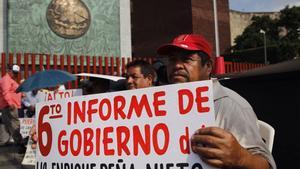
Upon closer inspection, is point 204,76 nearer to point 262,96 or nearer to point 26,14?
point 262,96

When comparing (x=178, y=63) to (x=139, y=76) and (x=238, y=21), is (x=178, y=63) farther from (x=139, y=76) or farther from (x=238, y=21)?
(x=238, y=21)

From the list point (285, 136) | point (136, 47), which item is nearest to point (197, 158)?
point (285, 136)

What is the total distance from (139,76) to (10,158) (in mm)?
4331

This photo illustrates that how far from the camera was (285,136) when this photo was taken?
3176 mm

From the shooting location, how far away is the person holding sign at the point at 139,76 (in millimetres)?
4125

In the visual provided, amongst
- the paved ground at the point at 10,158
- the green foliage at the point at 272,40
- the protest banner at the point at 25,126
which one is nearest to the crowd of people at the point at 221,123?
the paved ground at the point at 10,158

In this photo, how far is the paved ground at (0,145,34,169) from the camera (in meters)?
7.06

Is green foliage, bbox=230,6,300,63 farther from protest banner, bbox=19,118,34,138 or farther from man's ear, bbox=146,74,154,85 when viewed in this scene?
man's ear, bbox=146,74,154,85

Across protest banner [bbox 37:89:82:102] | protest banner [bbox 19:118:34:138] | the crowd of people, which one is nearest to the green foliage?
protest banner [bbox 19:118:34:138]

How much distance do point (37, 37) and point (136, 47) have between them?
28693 mm

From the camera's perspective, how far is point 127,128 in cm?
208

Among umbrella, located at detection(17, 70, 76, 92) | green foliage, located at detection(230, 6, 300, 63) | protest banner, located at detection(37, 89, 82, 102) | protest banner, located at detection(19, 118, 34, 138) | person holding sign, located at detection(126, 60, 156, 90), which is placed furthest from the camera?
green foliage, located at detection(230, 6, 300, 63)

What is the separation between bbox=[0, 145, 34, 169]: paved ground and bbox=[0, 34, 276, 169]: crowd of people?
15.3 ft

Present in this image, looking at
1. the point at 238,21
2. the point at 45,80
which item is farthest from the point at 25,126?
the point at 238,21
